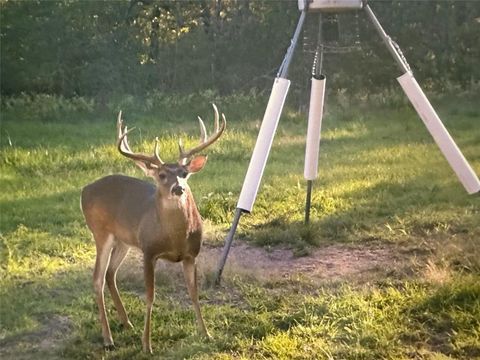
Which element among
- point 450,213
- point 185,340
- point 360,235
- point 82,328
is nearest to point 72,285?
point 82,328

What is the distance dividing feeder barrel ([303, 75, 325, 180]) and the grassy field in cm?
43

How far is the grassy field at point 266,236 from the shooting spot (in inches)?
154

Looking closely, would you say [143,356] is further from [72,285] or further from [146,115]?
[146,115]

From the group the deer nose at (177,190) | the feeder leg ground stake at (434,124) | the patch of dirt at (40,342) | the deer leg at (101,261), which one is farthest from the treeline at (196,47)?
the deer nose at (177,190)

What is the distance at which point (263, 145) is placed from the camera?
4.61 meters

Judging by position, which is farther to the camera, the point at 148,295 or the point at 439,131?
the point at 439,131

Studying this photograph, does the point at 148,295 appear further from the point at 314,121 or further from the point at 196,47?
the point at 196,47

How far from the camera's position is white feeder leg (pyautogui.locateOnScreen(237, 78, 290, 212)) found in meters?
4.61

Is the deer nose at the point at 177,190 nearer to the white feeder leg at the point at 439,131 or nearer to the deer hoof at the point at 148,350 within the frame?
the deer hoof at the point at 148,350

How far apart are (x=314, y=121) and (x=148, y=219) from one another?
1.96 m

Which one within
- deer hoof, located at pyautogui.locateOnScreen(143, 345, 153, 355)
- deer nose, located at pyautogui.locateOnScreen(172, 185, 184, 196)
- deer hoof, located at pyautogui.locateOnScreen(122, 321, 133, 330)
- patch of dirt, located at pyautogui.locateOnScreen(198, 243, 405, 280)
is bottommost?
patch of dirt, located at pyautogui.locateOnScreen(198, 243, 405, 280)

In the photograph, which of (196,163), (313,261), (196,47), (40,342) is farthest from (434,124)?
(196,47)

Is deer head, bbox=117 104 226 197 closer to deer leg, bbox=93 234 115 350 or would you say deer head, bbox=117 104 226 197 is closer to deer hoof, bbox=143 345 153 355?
deer leg, bbox=93 234 115 350

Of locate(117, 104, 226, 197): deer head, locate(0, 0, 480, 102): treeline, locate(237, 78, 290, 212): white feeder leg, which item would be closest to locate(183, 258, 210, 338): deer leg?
locate(117, 104, 226, 197): deer head
